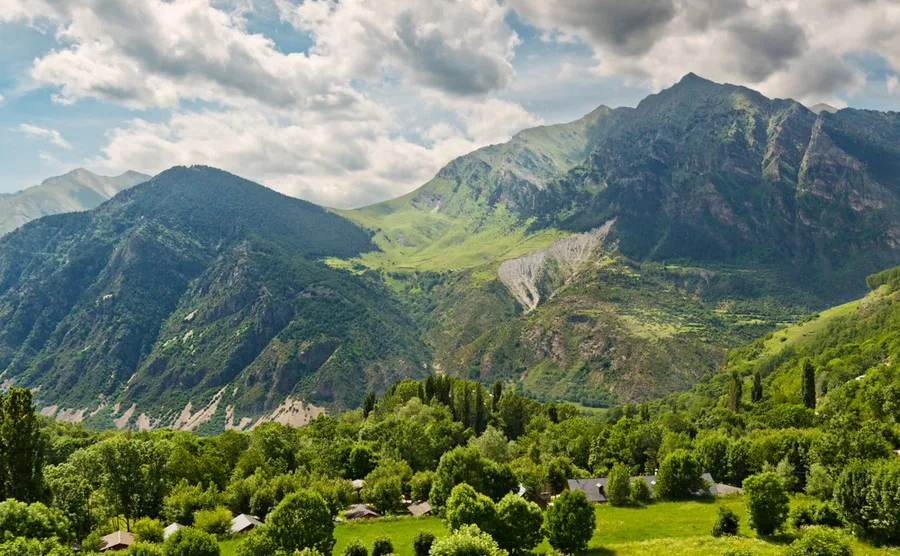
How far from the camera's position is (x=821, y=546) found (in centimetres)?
4216

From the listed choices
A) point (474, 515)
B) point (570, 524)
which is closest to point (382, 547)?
point (474, 515)

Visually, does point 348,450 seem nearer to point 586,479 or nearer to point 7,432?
point 586,479

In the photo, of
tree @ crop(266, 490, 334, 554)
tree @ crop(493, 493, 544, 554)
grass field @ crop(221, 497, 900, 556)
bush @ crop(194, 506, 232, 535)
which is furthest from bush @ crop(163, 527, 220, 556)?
tree @ crop(493, 493, 544, 554)

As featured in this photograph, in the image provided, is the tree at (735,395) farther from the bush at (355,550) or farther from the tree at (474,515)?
the bush at (355,550)

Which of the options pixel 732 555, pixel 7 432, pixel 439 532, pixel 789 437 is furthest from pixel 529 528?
pixel 789 437

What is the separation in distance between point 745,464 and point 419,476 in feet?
192

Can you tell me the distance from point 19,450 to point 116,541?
51.9ft

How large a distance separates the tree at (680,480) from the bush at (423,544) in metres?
45.0

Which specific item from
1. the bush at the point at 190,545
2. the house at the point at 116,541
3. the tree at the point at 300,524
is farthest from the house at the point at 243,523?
the tree at the point at 300,524

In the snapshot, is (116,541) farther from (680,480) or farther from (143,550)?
(680,480)

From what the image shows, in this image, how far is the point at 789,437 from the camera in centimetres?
9769

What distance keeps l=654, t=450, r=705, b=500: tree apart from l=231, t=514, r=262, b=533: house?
2403 inches

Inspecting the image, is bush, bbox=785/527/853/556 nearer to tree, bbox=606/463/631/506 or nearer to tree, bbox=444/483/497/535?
tree, bbox=444/483/497/535

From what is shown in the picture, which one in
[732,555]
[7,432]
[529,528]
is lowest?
[529,528]
